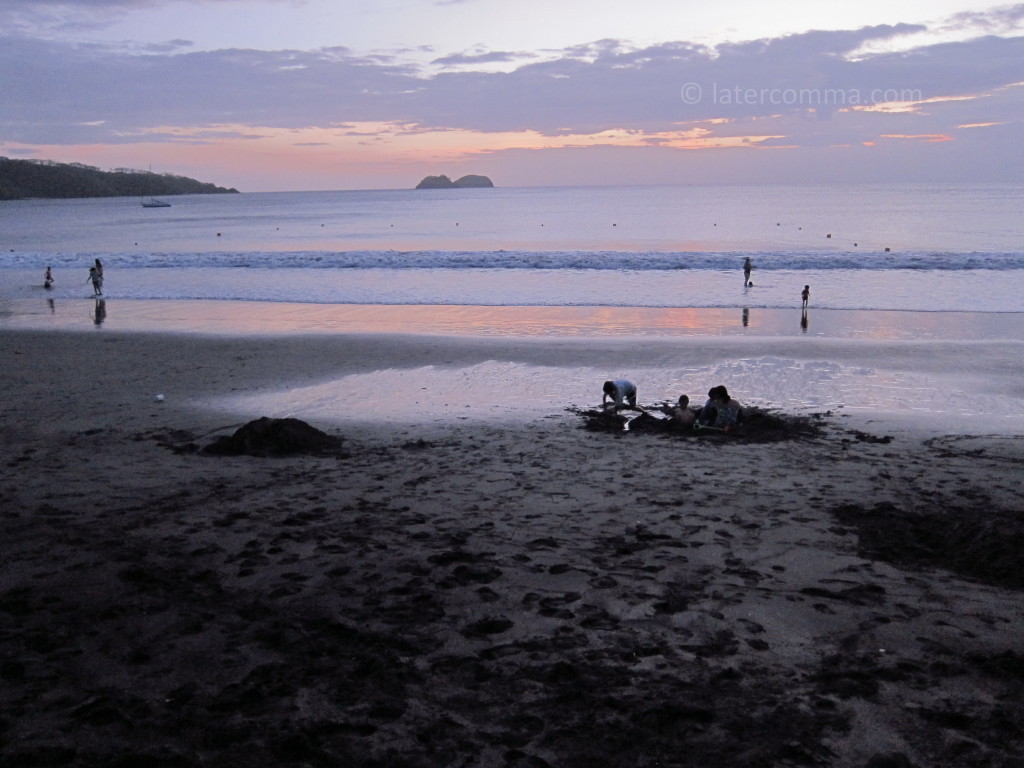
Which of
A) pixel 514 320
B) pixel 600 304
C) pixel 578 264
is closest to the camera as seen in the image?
pixel 514 320

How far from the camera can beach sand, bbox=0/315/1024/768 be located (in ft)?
13.7

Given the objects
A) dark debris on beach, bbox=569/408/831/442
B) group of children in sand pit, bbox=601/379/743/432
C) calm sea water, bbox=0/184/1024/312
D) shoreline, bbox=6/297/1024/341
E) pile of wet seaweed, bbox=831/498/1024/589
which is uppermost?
calm sea water, bbox=0/184/1024/312

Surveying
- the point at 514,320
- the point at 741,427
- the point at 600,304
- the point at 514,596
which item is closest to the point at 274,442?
the point at 514,596

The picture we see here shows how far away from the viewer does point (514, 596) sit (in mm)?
5781

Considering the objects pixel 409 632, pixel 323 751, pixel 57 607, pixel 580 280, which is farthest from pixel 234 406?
pixel 580 280

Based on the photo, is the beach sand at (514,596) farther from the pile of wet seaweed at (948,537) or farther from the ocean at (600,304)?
the ocean at (600,304)

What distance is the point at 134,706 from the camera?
434 cm

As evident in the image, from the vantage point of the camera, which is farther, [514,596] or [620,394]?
[620,394]

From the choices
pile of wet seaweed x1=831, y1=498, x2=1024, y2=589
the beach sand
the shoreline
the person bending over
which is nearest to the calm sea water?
the shoreline

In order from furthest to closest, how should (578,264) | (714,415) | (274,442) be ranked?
(578,264), (714,415), (274,442)

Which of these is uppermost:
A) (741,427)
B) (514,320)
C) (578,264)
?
(578,264)

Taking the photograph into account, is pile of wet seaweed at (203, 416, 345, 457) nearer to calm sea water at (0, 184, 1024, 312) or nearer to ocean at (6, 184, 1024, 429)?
ocean at (6, 184, 1024, 429)

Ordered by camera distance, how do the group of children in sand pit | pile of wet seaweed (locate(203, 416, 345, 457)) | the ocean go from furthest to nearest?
the ocean < the group of children in sand pit < pile of wet seaweed (locate(203, 416, 345, 457))

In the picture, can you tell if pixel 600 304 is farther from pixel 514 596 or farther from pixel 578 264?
pixel 514 596
